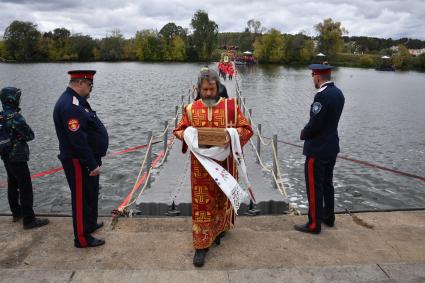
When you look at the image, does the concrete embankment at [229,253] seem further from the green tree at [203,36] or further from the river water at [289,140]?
the green tree at [203,36]

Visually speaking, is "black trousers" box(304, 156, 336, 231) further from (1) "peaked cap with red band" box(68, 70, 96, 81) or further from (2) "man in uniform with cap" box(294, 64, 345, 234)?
(1) "peaked cap with red band" box(68, 70, 96, 81)

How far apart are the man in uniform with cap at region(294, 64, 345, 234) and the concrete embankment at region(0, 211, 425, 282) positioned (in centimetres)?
37

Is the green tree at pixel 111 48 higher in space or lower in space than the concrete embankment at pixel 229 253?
Answer: higher

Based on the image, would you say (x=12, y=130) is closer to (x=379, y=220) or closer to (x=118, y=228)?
(x=118, y=228)

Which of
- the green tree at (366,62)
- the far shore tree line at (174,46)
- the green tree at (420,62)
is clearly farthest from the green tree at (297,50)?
the green tree at (420,62)

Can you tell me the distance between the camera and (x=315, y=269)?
4066mm

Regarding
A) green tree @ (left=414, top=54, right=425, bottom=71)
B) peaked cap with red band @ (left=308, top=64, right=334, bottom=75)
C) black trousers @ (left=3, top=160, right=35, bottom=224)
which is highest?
green tree @ (left=414, top=54, right=425, bottom=71)

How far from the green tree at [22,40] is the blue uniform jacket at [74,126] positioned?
118m

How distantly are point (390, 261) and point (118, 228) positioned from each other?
3.39 metres

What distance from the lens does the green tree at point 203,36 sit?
405 ft

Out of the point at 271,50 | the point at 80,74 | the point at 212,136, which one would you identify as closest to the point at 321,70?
the point at 212,136

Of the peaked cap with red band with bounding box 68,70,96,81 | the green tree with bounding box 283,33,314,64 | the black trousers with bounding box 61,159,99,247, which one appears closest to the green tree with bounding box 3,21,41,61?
the green tree with bounding box 283,33,314,64

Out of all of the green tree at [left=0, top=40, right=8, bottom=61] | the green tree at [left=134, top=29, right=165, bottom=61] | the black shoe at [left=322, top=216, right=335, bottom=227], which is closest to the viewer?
the black shoe at [left=322, top=216, right=335, bottom=227]

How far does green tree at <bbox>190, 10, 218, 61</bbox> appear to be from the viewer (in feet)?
405
